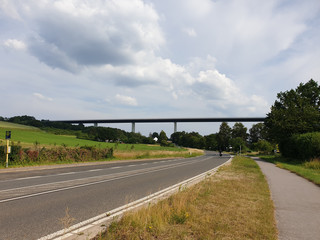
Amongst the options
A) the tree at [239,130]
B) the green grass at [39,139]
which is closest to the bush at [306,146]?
the green grass at [39,139]

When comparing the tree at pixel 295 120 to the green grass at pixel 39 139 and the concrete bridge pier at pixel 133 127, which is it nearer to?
the green grass at pixel 39 139

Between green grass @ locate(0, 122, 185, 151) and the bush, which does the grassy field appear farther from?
the bush

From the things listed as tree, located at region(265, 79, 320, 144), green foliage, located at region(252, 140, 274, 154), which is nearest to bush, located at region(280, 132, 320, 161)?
tree, located at region(265, 79, 320, 144)

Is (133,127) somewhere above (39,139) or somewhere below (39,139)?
above

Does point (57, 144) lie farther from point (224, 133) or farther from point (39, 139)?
Answer: point (224, 133)

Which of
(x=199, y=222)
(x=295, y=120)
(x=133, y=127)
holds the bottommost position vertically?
(x=199, y=222)

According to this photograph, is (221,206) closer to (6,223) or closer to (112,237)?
(112,237)

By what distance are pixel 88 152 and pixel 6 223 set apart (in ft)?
65.6

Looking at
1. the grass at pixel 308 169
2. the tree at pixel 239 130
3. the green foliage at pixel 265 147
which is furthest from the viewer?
the tree at pixel 239 130

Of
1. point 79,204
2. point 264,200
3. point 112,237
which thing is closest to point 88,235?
point 112,237

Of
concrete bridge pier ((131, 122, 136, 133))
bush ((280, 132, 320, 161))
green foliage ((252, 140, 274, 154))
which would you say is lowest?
green foliage ((252, 140, 274, 154))

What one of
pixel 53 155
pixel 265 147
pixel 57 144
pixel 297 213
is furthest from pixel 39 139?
pixel 265 147

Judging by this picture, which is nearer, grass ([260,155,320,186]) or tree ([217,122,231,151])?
grass ([260,155,320,186])

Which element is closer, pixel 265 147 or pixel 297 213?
pixel 297 213
